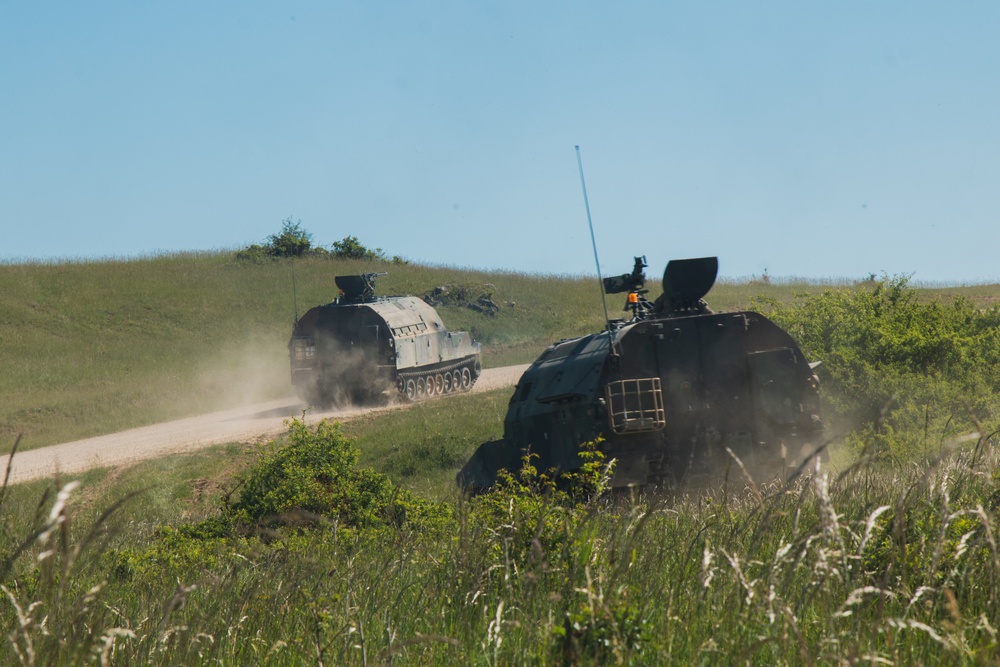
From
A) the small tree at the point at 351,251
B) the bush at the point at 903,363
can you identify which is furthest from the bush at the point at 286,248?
the bush at the point at 903,363

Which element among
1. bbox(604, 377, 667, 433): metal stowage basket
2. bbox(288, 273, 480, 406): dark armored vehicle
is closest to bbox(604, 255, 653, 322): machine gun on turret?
bbox(604, 377, 667, 433): metal stowage basket

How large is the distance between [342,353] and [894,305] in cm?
1532

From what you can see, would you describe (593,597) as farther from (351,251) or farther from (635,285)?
(351,251)

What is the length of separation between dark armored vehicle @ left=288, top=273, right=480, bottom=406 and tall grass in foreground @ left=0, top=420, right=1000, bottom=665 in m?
22.0

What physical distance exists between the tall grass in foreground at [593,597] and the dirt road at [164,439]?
1442 centimetres

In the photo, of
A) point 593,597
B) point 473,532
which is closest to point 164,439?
point 473,532

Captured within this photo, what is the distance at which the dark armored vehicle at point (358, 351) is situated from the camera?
2866 centimetres

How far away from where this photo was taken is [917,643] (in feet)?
12.8

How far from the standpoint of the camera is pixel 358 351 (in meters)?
28.8

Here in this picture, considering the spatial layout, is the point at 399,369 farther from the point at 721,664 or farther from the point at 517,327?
the point at 721,664

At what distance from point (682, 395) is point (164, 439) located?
52.3 feet

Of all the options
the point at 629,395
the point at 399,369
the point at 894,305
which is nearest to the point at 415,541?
the point at 629,395

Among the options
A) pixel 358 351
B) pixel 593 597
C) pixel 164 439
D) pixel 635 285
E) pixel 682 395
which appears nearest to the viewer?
pixel 593 597

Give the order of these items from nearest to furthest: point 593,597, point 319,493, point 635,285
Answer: point 593,597, point 319,493, point 635,285
